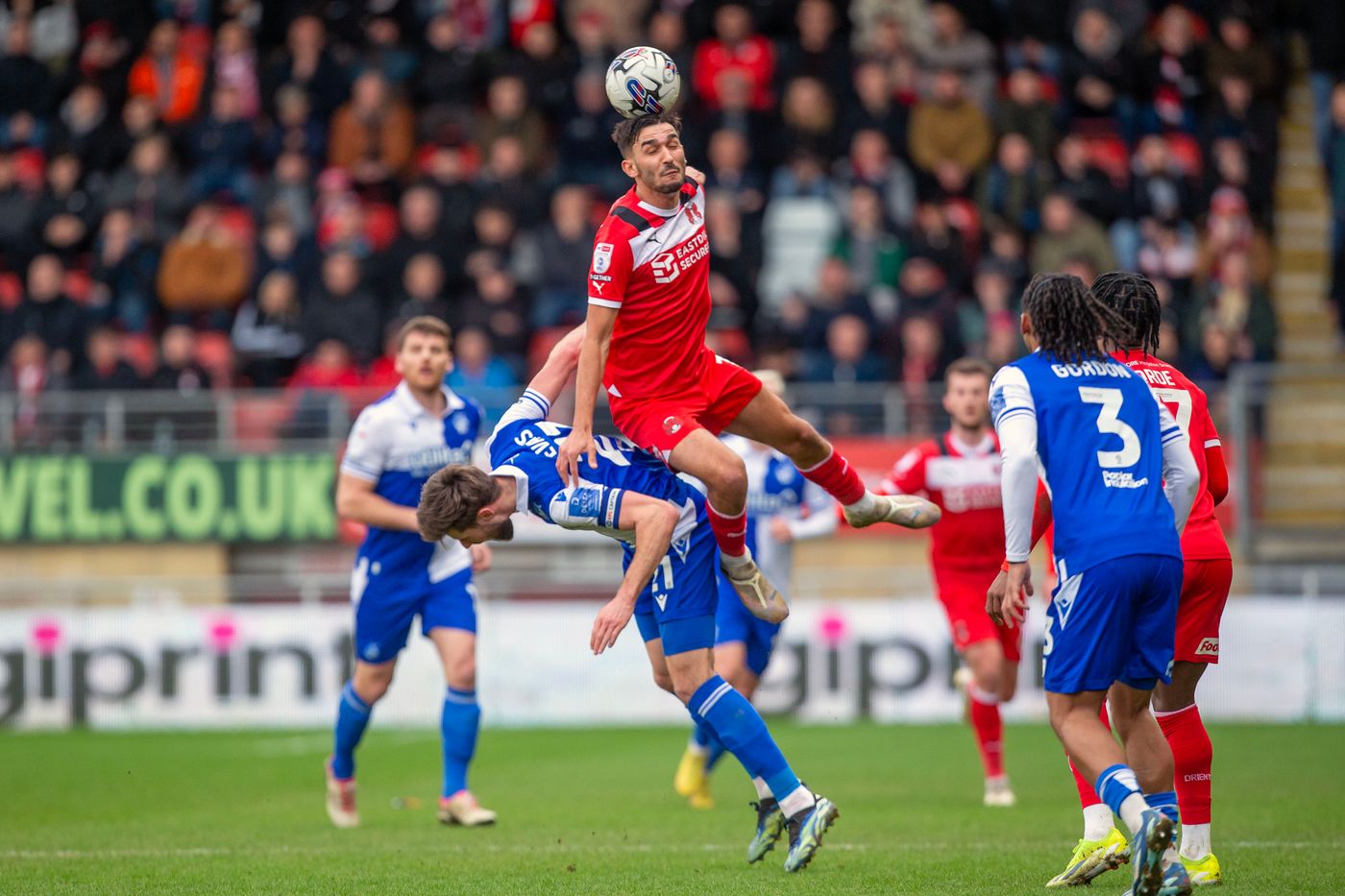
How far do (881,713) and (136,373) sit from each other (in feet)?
27.5

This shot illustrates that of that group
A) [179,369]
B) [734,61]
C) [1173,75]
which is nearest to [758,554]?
[179,369]

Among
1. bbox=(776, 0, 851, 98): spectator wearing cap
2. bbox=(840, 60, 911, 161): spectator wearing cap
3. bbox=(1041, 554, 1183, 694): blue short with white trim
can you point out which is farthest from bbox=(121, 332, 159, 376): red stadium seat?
bbox=(1041, 554, 1183, 694): blue short with white trim

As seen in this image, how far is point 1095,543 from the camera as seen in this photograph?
668 cm

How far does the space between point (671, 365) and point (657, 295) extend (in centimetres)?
33

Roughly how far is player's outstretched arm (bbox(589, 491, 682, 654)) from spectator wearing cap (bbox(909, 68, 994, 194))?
13177 mm

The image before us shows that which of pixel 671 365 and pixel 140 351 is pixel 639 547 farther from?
pixel 140 351

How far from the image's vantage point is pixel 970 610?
11.2 metres

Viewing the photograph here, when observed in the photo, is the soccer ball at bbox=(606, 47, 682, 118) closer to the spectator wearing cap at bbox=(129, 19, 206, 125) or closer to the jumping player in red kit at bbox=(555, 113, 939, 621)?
the jumping player in red kit at bbox=(555, 113, 939, 621)

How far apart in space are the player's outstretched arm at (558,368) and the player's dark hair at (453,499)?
0.82 meters

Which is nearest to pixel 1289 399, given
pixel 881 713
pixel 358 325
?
pixel 881 713

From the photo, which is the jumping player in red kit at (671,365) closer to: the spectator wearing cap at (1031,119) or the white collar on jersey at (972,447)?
the white collar on jersey at (972,447)

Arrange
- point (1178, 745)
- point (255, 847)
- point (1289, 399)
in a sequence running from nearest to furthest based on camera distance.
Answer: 1. point (1178, 745)
2. point (255, 847)
3. point (1289, 399)

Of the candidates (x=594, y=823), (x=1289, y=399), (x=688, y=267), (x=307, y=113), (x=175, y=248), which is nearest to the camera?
(x=688, y=267)

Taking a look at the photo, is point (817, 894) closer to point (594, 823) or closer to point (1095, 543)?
point (1095, 543)
